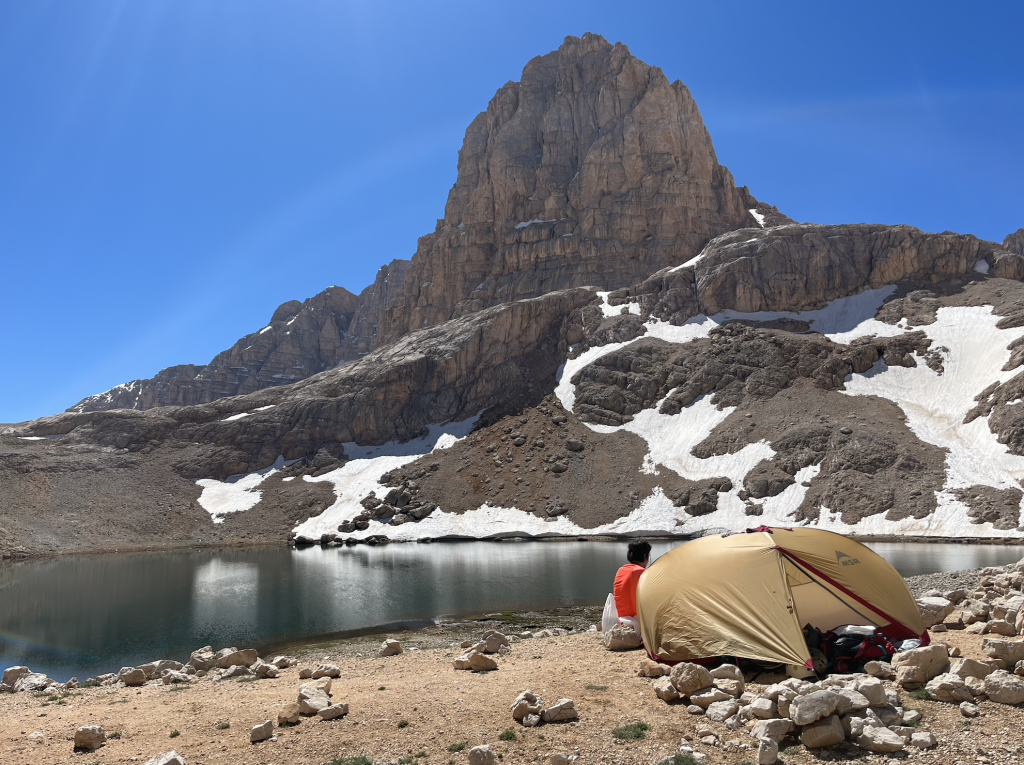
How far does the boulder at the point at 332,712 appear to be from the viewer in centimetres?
995

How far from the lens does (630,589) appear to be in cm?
1450

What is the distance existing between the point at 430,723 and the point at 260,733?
7.85ft

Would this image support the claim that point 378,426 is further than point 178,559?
Yes

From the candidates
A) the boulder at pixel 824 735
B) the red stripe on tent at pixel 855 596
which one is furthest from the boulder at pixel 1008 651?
the boulder at pixel 824 735

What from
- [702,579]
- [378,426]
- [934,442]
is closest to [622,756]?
[702,579]

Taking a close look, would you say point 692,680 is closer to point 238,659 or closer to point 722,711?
point 722,711

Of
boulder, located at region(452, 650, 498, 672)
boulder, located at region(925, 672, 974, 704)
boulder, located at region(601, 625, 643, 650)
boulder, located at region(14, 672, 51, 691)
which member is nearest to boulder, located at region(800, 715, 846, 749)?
boulder, located at region(925, 672, 974, 704)

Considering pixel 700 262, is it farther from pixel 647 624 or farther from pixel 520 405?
pixel 647 624

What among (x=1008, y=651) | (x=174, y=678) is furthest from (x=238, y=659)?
(x=1008, y=651)

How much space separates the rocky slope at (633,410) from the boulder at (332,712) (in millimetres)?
59779

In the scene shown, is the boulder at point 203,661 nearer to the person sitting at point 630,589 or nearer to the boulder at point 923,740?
the person sitting at point 630,589

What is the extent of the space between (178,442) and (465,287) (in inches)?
2653

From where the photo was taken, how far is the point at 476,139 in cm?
16800

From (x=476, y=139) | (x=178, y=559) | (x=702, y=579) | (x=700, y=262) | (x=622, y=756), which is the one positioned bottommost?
(x=178, y=559)
